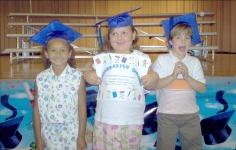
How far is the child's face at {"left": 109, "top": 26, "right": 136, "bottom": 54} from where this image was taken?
6.72ft

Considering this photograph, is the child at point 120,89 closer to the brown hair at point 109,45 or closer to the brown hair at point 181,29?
the brown hair at point 109,45

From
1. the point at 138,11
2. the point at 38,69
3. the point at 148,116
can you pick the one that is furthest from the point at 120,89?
the point at 138,11

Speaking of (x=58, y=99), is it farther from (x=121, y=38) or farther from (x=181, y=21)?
(x=181, y=21)

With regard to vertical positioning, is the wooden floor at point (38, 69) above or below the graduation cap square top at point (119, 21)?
below

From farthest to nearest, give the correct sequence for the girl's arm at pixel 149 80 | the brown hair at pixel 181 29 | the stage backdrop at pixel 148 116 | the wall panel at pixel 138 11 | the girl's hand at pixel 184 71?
1. the wall panel at pixel 138 11
2. the stage backdrop at pixel 148 116
3. the brown hair at pixel 181 29
4. the girl's hand at pixel 184 71
5. the girl's arm at pixel 149 80

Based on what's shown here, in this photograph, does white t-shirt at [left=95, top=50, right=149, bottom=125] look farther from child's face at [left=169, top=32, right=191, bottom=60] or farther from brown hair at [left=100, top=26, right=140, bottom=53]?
child's face at [left=169, top=32, right=191, bottom=60]

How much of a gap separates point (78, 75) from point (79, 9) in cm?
962

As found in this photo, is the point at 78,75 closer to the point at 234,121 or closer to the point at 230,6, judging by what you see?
the point at 234,121

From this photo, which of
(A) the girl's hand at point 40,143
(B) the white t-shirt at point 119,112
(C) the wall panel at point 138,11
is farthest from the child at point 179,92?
(C) the wall panel at point 138,11

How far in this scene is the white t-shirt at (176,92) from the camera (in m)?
2.26

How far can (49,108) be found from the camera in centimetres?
219

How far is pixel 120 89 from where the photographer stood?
201cm

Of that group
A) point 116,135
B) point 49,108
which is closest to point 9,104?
point 49,108

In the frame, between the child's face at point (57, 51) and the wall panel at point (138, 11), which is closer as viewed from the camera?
the child's face at point (57, 51)
